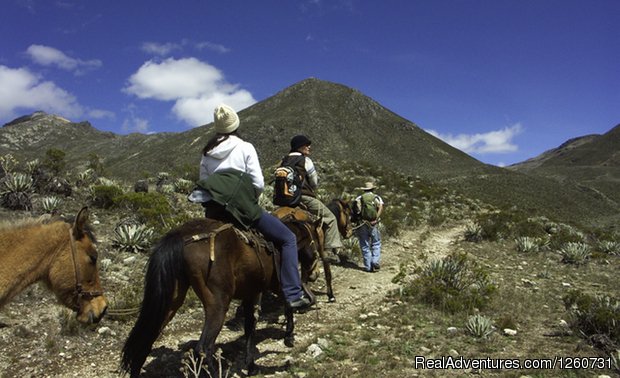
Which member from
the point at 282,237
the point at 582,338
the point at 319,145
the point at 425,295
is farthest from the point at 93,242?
the point at 319,145

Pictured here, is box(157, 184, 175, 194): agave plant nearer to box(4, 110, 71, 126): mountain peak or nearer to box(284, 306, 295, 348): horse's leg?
box(284, 306, 295, 348): horse's leg

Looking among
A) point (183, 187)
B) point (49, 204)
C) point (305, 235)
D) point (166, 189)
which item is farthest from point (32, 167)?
point (305, 235)

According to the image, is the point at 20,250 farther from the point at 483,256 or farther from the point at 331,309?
the point at 483,256

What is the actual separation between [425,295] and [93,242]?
19.1 ft

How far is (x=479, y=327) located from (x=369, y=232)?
14.8 ft

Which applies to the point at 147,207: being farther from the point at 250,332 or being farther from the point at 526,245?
the point at 526,245

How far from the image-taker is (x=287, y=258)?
4680mm

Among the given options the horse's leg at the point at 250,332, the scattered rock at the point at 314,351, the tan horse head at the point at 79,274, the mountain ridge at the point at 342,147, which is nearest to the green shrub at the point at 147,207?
the horse's leg at the point at 250,332

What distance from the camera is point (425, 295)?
7238mm

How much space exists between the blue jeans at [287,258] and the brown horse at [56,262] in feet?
6.25

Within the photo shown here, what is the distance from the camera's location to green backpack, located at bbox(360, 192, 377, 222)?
1008 cm

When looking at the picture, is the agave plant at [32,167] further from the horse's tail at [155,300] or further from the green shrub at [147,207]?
the horse's tail at [155,300]

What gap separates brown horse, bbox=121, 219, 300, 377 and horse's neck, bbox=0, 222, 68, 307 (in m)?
0.82

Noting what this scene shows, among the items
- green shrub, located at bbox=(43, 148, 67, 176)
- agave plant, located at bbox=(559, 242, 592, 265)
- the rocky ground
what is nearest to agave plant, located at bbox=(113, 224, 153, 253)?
the rocky ground
